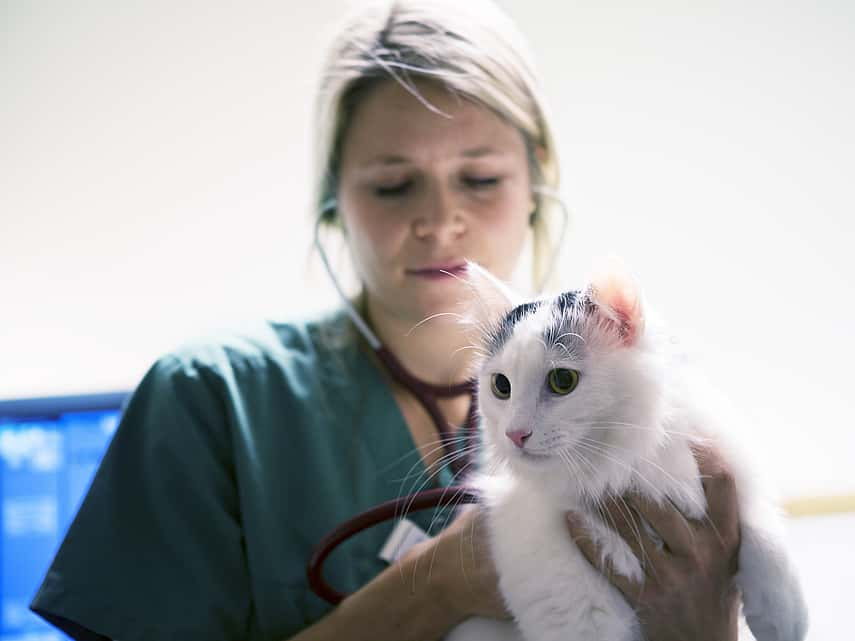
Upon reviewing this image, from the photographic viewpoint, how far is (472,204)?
1100 mm

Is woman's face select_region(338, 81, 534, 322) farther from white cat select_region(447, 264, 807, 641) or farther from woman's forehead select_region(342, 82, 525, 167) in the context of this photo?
white cat select_region(447, 264, 807, 641)

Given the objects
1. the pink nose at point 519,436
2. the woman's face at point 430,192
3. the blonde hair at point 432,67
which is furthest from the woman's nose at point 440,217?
the pink nose at point 519,436

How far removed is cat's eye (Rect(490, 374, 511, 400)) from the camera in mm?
812

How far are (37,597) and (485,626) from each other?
0.62 m

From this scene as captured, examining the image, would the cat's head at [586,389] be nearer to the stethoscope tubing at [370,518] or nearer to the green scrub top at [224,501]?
the stethoscope tubing at [370,518]

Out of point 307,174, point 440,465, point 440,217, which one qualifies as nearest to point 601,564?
point 440,465

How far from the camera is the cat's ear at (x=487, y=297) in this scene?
2.87ft

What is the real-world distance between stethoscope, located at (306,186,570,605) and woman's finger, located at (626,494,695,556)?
0.71 ft

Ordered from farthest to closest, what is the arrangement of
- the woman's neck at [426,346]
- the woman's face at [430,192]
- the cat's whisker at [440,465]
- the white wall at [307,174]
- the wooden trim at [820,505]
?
1. the white wall at [307,174]
2. the wooden trim at [820,505]
3. the woman's neck at [426,346]
4. the woman's face at [430,192]
5. the cat's whisker at [440,465]

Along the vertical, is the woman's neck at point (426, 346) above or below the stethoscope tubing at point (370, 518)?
above

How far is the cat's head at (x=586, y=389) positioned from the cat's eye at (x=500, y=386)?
0.5 inches

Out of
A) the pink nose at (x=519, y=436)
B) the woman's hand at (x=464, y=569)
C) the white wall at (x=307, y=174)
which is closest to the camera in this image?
the pink nose at (x=519, y=436)

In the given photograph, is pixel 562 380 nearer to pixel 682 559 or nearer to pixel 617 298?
pixel 617 298

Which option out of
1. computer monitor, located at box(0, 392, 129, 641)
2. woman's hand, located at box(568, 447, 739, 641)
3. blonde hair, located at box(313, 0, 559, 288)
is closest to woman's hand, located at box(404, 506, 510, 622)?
woman's hand, located at box(568, 447, 739, 641)
